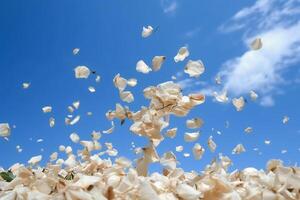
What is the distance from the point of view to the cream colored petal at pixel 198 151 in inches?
139

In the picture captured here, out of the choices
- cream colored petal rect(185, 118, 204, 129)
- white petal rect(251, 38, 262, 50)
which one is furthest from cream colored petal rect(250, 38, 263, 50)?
cream colored petal rect(185, 118, 204, 129)

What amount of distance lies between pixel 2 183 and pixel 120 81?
1511 millimetres

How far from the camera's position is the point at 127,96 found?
12.7 ft

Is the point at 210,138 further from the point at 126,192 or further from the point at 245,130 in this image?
the point at 126,192

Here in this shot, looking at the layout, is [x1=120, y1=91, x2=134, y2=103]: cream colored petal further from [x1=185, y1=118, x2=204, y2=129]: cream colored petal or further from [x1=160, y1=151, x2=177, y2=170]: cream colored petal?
[x1=160, y1=151, x2=177, y2=170]: cream colored petal

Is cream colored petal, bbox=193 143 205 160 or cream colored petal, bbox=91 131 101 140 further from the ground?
cream colored petal, bbox=91 131 101 140

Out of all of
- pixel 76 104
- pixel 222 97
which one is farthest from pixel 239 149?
pixel 76 104

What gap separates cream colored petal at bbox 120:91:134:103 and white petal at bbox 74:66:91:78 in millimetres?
1025

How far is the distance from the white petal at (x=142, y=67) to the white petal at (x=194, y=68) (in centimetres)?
37

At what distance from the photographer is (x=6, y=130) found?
443 centimetres

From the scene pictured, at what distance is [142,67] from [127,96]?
16.8 inches

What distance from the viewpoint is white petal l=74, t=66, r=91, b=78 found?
4.72m

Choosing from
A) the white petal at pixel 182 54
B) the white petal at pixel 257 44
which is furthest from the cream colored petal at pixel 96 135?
the white petal at pixel 257 44

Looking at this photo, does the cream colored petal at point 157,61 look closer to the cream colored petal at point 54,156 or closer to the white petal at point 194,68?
the white petal at point 194,68
